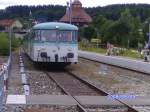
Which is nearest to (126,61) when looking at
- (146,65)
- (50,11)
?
(146,65)

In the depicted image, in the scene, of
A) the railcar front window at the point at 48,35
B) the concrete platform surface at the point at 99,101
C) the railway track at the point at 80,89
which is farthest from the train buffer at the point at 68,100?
the railcar front window at the point at 48,35

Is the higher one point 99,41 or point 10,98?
point 10,98

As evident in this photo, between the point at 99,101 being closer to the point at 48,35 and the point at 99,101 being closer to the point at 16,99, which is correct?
the point at 16,99

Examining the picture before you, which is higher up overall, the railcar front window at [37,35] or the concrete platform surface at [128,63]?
the railcar front window at [37,35]

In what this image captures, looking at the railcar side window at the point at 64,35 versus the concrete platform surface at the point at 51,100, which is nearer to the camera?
the concrete platform surface at the point at 51,100

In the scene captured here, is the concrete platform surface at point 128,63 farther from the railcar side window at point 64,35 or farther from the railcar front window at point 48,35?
the railcar front window at point 48,35

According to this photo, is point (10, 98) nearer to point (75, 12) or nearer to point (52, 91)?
point (52, 91)

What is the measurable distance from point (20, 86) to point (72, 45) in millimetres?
10211

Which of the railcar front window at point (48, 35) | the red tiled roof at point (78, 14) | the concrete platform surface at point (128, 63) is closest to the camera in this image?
the railcar front window at point (48, 35)

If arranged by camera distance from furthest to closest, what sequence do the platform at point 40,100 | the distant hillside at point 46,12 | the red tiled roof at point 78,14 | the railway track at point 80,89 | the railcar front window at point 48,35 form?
the red tiled roof at point 78,14
the distant hillside at point 46,12
the railcar front window at point 48,35
the platform at point 40,100
the railway track at point 80,89

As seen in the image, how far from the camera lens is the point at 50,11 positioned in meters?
132

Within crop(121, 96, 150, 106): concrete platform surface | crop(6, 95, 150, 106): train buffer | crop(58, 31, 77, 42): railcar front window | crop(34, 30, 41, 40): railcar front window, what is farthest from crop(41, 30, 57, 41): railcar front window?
crop(121, 96, 150, 106): concrete platform surface

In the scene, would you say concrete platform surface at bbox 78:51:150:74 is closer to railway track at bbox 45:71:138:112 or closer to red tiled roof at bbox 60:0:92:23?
railway track at bbox 45:71:138:112

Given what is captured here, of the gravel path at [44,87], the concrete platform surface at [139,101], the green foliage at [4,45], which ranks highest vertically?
the concrete platform surface at [139,101]
